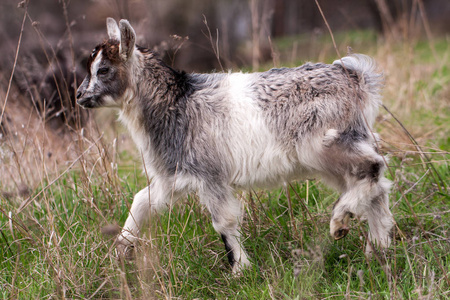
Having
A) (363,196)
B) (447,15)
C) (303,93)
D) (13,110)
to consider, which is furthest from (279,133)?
(447,15)

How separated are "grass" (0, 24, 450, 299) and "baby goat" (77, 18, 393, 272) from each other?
7.0 inches

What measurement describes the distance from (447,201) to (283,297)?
1.58 metres

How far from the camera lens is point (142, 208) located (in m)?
3.62

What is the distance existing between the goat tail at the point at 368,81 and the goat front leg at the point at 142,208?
4.39 ft

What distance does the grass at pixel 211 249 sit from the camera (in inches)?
120

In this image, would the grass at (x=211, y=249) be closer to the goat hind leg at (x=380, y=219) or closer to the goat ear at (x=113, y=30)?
the goat hind leg at (x=380, y=219)

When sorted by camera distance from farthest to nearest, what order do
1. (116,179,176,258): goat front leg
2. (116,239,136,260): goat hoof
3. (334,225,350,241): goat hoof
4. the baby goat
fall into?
1. (116,179,176,258): goat front leg
2. (116,239,136,260): goat hoof
3. the baby goat
4. (334,225,350,241): goat hoof

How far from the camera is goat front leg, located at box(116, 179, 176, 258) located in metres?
3.53

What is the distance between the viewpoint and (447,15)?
601 inches

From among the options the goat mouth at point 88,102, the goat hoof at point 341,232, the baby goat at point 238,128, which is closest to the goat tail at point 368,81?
the baby goat at point 238,128

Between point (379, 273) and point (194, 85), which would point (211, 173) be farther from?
point (379, 273)

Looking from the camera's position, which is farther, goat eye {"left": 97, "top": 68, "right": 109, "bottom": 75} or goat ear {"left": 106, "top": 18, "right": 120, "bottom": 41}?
goat ear {"left": 106, "top": 18, "right": 120, "bottom": 41}

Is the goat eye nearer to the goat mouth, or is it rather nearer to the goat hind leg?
the goat mouth

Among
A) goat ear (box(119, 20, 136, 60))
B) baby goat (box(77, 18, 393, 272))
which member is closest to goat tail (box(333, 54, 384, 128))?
baby goat (box(77, 18, 393, 272))
